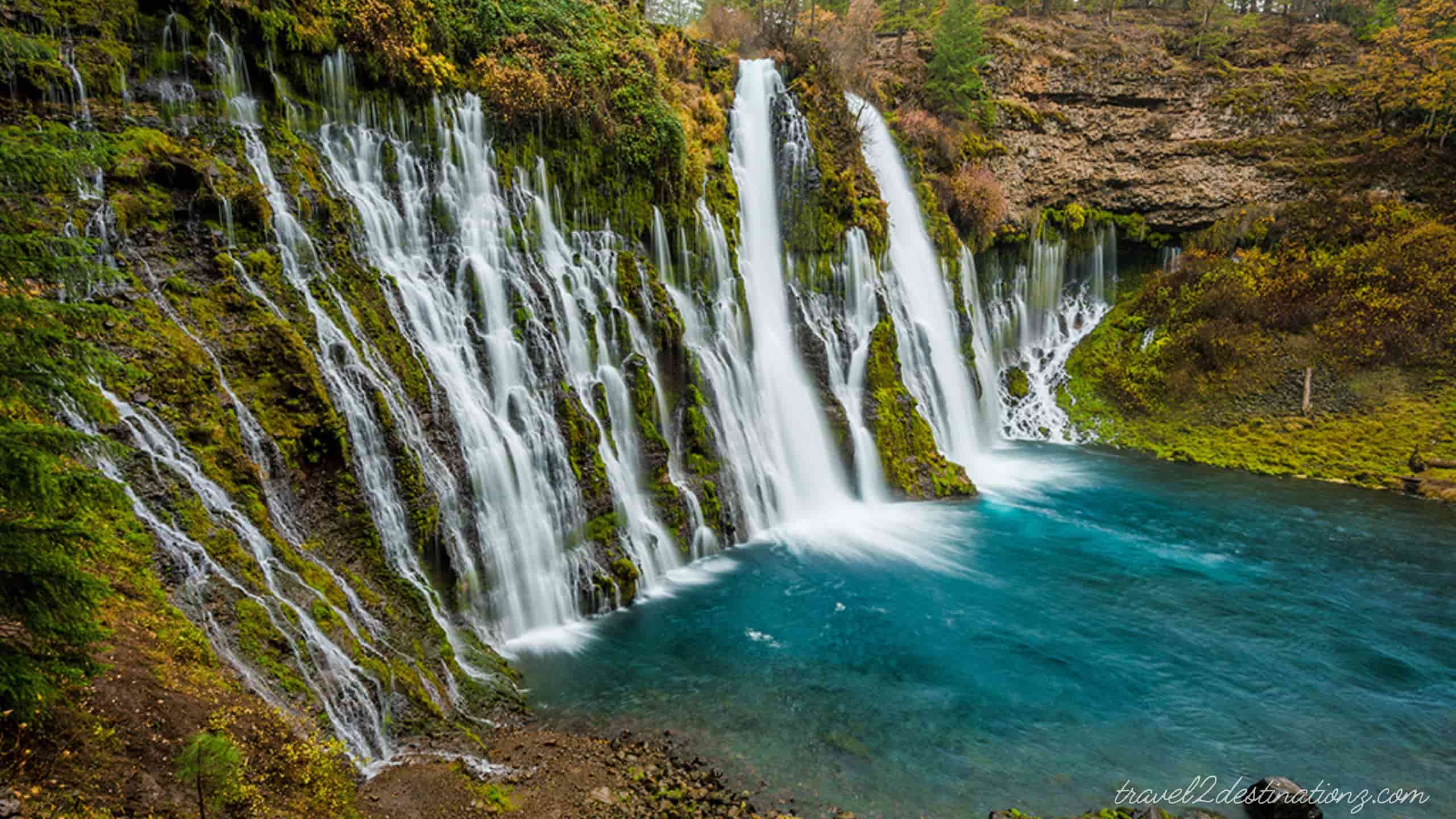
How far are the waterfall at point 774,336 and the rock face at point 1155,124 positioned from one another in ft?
42.1

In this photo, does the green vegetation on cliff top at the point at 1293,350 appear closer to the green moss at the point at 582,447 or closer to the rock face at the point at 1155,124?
the rock face at the point at 1155,124

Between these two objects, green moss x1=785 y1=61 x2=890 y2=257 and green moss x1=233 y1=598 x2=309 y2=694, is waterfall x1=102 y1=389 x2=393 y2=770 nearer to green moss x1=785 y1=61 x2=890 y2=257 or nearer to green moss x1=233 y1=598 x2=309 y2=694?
green moss x1=233 y1=598 x2=309 y2=694

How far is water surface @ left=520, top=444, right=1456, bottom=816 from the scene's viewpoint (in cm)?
768

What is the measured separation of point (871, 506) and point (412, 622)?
37.9 ft

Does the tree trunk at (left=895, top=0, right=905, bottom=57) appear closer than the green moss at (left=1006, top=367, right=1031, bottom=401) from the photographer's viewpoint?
No

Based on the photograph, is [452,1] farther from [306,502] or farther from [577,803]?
[577,803]

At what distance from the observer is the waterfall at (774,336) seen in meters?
16.0

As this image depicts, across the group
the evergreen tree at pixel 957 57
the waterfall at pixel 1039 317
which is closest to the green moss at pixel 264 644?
the waterfall at pixel 1039 317

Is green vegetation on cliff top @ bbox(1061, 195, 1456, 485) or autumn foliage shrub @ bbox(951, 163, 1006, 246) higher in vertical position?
autumn foliage shrub @ bbox(951, 163, 1006, 246)

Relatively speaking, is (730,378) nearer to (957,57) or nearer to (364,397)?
(364,397)

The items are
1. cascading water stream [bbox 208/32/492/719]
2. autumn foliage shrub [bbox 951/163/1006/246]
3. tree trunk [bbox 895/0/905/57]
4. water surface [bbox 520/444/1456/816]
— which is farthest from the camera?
tree trunk [bbox 895/0/905/57]

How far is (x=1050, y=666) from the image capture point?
9.99 meters

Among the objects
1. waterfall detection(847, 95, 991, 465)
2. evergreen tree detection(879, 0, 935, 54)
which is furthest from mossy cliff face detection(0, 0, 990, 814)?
evergreen tree detection(879, 0, 935, 54)

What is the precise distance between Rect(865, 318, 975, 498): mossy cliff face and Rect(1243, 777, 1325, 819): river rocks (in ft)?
33.8
